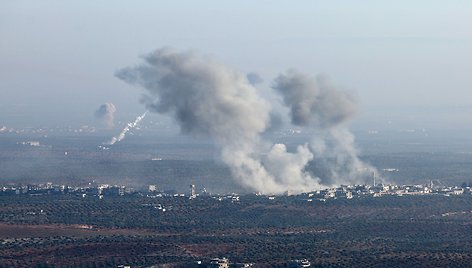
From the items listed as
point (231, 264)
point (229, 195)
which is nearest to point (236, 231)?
point (231, 264)

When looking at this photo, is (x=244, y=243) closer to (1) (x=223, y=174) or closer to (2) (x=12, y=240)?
(2) (x=12, y=240)

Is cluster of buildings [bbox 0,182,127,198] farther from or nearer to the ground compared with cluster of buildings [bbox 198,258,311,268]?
farther from the ground

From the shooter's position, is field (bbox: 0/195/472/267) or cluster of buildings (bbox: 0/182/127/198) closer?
field (bbox: 0/195/472/267)

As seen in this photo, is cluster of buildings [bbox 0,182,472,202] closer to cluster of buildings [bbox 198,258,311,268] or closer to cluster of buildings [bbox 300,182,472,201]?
cluster of buildings [bbox 300,182,472,201]

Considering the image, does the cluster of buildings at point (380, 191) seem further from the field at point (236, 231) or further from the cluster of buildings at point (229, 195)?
the field at point (236, 231)

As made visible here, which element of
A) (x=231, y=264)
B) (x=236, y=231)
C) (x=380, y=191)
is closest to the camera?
(x=231, y=264)

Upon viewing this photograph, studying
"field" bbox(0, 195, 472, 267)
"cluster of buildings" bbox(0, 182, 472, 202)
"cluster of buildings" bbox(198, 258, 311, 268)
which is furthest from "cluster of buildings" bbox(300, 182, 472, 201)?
"cluster of buildings" bbox(198, 258, 311, 268)

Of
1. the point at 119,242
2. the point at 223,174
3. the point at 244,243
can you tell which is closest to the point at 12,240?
the point at 119,242

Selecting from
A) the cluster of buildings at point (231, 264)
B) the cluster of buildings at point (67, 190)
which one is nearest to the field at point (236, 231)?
the cluster of buildings at point (231, 264)

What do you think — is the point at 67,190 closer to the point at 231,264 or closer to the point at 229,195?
the point at 229,195

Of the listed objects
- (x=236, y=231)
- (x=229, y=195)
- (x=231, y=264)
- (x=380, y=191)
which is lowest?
(x=231, y=264)

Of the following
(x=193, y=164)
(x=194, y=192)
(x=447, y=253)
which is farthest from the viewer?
(x=193, y=164)
